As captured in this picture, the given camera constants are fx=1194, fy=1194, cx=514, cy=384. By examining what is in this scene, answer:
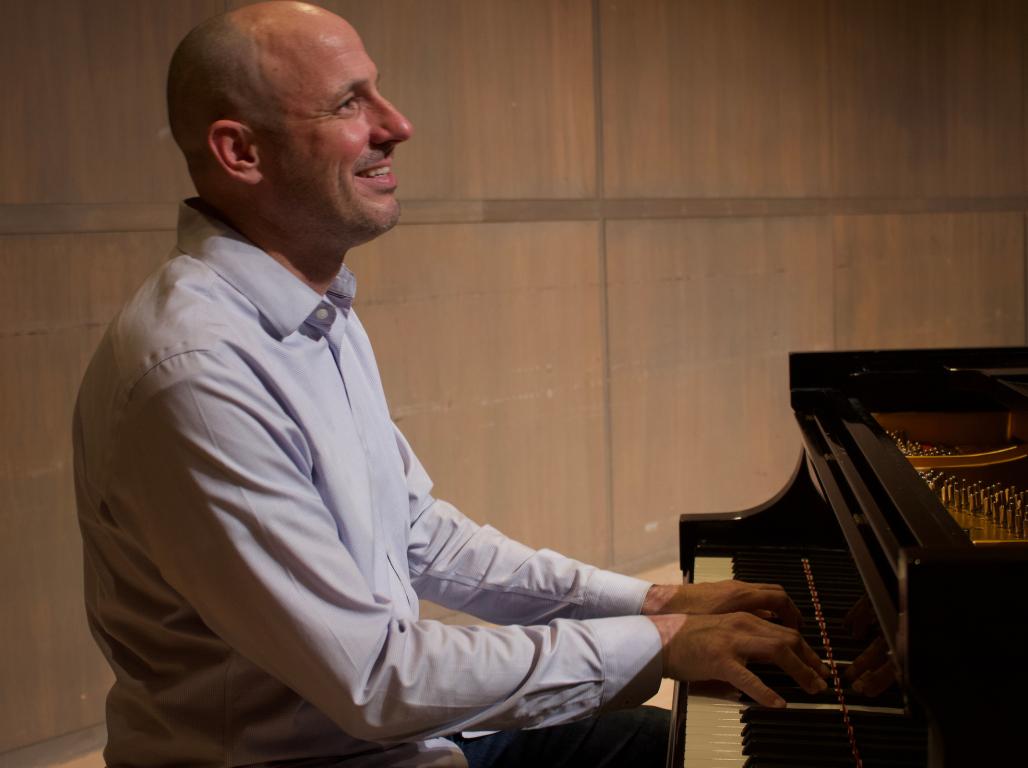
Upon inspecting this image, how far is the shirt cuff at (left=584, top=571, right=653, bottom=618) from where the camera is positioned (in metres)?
1.75

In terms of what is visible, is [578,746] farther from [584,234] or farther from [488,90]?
[584,234]

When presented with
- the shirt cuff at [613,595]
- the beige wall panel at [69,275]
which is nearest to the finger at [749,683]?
the shirt cuff at [613,595]

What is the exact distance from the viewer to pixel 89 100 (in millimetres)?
2984

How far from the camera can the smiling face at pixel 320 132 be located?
155cm

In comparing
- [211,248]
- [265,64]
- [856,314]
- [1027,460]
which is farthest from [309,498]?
[856,314]

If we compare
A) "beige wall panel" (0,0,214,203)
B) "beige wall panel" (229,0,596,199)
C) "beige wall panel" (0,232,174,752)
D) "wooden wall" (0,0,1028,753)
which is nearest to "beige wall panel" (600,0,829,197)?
"wooden wall" (0,0,1028,753)

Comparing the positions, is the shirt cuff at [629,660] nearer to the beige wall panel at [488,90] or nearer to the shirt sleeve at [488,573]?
the shirt sleeve at [488,573]

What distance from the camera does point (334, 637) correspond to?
1288 mm

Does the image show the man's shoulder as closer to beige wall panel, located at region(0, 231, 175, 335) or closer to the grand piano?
the grand piano

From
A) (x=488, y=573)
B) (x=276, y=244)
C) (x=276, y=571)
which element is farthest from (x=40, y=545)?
(x=276, y=571)

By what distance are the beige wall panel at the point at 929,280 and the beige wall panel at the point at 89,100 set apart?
3.32 metres

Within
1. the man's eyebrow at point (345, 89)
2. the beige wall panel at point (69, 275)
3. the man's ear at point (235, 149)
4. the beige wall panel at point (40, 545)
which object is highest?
the man's eyebrow at point (345, 89)

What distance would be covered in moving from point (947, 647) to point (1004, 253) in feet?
18.1

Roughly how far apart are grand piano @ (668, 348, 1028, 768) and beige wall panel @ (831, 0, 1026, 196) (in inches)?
130
